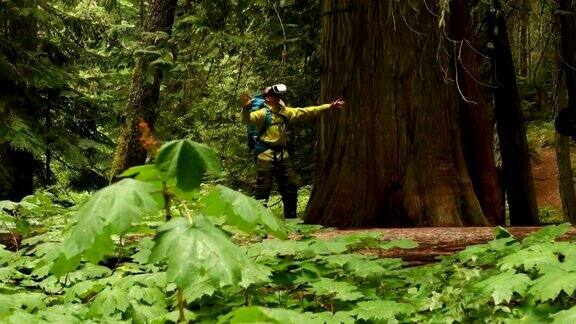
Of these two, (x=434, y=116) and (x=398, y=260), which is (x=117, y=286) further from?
(x=434, y=116)

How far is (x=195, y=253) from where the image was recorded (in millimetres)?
1582

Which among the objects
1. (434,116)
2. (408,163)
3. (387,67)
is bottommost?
(408,163)

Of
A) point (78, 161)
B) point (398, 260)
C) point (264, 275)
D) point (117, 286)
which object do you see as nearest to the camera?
point (264, 275)

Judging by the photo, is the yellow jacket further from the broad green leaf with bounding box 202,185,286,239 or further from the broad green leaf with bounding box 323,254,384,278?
the broad green leaf with bounding box 202,185,286,239

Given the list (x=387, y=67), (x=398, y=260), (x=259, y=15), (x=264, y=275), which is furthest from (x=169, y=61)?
(x=264, y=275)

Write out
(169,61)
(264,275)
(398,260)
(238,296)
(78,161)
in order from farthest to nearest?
(78,161)
(169,61)
(398,260)
(238,296)
(264,275)

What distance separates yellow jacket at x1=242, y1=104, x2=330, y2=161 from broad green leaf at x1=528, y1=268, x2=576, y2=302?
4.75 metres

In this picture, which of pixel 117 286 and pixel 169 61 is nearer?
pixel 117 286

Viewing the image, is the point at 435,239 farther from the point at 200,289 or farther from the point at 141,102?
the point at 141,102

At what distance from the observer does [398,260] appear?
3.42 metres

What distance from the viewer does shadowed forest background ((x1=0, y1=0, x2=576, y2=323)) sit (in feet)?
6.13

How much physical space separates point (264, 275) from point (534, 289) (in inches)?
40.9

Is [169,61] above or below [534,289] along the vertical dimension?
above

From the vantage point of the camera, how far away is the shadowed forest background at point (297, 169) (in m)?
1.87
